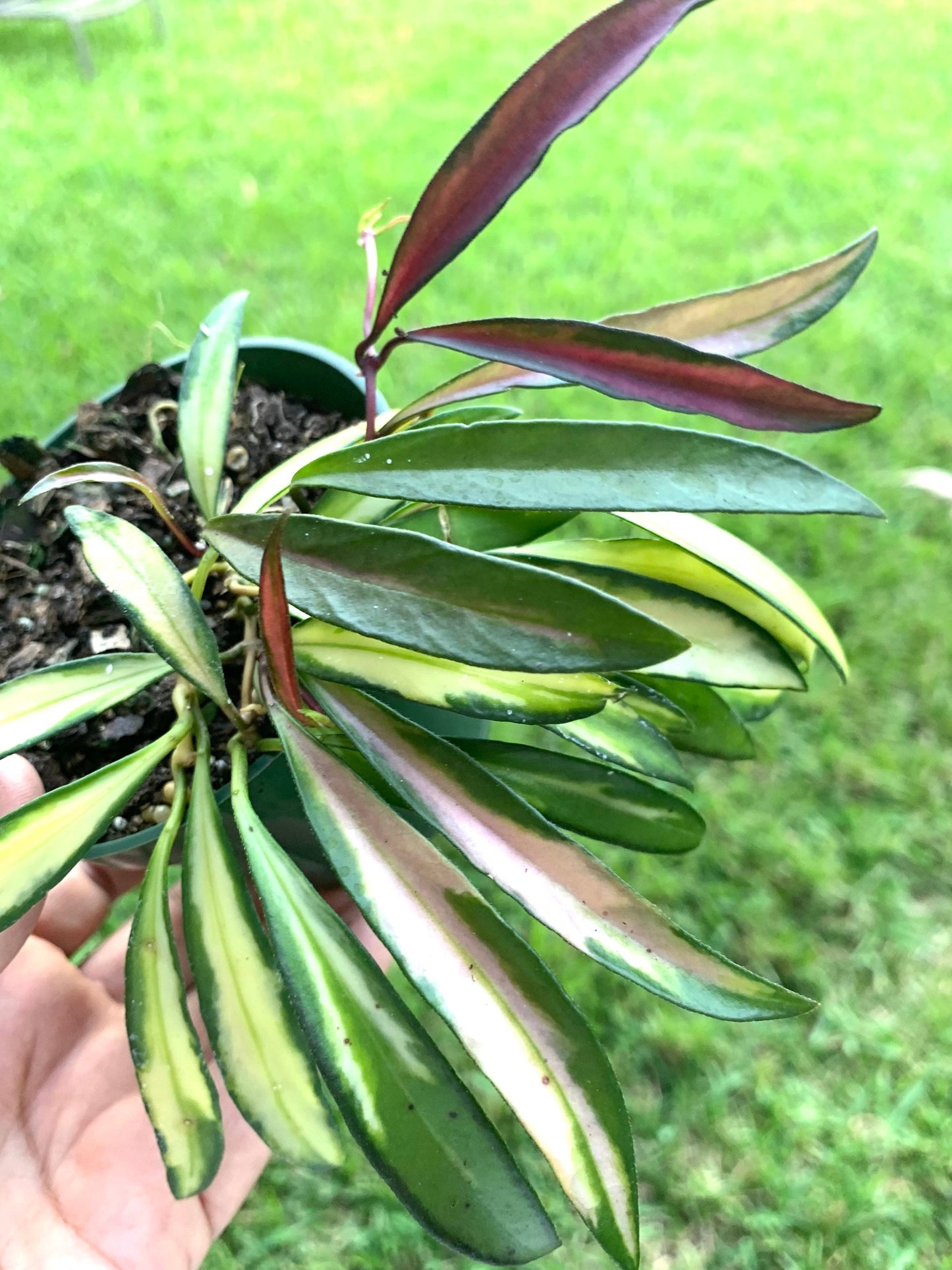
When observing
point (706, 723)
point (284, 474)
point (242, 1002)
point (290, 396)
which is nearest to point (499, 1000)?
point (242, 1002)

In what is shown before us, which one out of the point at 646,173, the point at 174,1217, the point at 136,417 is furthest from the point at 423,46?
the point at 174,1217

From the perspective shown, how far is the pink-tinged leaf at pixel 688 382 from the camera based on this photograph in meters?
0.43

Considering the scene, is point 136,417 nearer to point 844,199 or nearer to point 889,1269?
point 889,1269

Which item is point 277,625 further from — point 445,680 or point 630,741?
point 630,741

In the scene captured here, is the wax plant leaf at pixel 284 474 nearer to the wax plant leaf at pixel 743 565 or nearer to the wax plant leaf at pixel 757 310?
the wax plant leaf at pixel 757 310

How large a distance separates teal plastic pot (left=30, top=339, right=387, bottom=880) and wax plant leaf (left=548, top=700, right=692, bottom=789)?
19cm

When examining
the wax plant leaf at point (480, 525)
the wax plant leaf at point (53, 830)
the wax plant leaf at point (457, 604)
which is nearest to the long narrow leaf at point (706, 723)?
the wax plant leaf at point (480, 525)

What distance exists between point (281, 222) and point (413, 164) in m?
0.29

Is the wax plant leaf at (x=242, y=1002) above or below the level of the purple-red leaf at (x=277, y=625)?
below

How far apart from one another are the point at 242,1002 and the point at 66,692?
8.1 inches

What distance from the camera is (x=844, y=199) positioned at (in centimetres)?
159

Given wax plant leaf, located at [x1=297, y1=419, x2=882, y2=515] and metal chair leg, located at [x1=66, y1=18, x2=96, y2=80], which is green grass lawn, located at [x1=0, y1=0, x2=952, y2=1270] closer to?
metal chair leg, located at [x1=66, y1=18, x2=96, y2=80]

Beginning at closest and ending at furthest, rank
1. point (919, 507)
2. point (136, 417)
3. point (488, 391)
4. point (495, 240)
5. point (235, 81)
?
point (488, 391) → point (136, 417) → point (919, 507) → point (495, 240) → point (235, 81)

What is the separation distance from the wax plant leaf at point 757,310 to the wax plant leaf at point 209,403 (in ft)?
0.43
